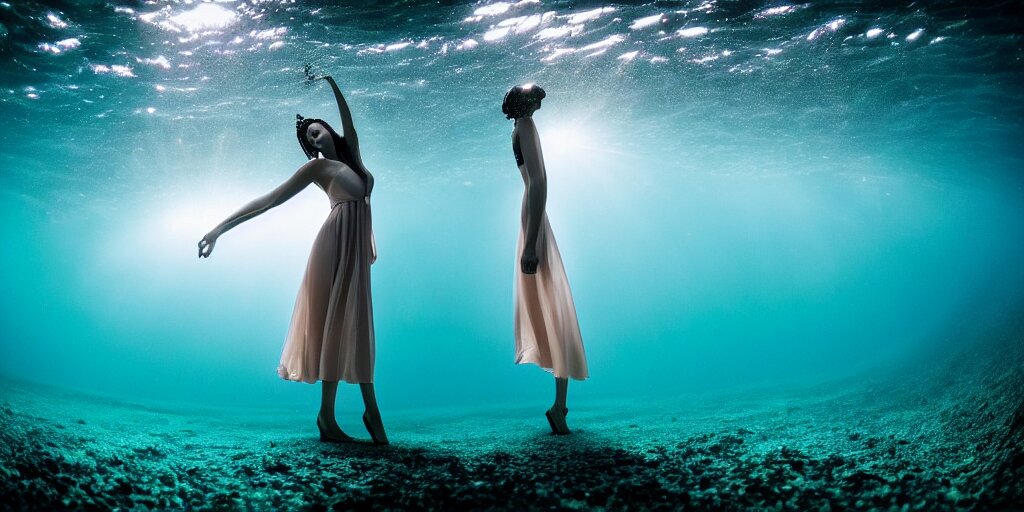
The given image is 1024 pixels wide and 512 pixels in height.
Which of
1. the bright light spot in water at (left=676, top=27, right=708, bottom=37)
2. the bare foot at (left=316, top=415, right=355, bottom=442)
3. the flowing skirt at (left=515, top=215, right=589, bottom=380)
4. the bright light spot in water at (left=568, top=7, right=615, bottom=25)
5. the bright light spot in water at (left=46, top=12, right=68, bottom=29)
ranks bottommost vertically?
the bare foot at (left=316, top=415, right=355, bottom=442)

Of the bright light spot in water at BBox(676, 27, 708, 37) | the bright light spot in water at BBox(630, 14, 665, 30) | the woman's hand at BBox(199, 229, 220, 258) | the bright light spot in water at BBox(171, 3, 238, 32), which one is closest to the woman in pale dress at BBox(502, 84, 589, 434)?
the woman's hand at BBox(199, 229, 220, 258)

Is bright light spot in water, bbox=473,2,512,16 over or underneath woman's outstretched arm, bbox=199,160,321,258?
over

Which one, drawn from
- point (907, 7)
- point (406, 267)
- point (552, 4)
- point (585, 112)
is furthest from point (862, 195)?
point (406, 267)

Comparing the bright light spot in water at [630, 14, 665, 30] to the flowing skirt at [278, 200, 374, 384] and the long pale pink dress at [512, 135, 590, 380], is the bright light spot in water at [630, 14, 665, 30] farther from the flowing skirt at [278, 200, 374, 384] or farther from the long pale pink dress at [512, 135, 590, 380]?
the flowing skirt at [278, 200, 374, 384]

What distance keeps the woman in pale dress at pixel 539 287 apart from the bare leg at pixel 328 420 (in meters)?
1.23

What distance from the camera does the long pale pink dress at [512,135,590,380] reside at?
11.2ft

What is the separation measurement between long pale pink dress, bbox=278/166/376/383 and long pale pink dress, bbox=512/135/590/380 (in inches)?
40.9

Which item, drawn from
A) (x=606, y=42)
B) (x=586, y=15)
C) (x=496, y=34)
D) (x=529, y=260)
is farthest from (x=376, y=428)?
(x=606, y=42)

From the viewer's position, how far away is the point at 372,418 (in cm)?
323

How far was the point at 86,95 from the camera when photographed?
12.4 m

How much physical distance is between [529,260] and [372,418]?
56.2 inches

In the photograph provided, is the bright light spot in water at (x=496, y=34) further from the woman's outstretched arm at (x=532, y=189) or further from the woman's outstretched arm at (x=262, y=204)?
the woman's outstretched arm at (x=262, y=204)

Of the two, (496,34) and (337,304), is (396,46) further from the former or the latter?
(337,304)

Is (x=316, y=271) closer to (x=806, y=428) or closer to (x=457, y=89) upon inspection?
(x=806, y=428)
